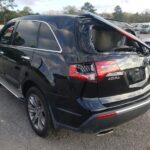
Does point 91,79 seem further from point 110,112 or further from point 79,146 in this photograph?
point 79,146

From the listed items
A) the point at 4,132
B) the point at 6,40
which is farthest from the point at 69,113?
the point at 6,40

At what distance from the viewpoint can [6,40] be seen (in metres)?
5.01

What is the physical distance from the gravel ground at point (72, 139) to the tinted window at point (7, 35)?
1.56m

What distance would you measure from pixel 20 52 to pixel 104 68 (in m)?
1.73

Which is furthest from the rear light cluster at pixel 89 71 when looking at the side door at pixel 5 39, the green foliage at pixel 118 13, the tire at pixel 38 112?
the green foliage at pixel 118 13

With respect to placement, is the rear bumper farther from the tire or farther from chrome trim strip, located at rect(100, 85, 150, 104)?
the tire

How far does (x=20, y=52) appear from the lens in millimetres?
4195

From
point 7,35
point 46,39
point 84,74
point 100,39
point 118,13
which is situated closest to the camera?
point 84,74

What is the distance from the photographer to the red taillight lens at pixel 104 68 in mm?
2994

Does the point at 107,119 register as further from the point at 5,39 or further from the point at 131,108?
the point at 5,39

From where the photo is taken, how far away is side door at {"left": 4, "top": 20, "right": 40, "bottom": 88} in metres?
3.96

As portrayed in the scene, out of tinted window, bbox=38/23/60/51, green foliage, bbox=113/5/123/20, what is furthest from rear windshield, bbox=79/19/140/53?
green foliage, bbox=113/5/123/20

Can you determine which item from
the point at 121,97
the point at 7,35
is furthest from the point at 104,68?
the point at 7,35

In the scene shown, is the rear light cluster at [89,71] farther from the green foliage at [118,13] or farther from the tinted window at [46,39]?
the green foliage at [118,13]
